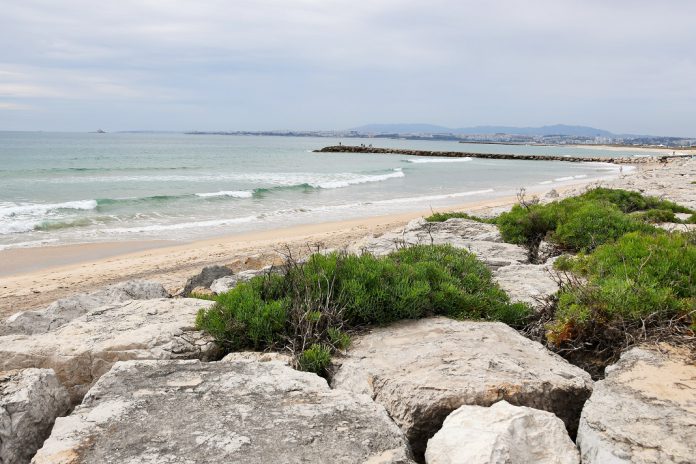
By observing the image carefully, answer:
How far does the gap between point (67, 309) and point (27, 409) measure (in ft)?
11.4

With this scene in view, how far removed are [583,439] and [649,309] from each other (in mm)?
1859

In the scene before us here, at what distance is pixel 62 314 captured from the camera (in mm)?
6297

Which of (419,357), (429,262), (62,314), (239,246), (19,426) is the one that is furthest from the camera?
(239,246)

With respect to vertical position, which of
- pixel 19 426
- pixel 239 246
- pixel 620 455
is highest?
pixel 620 455

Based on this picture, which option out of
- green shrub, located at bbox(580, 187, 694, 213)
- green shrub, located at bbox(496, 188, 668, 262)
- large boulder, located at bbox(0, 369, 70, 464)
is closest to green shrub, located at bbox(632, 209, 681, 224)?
green shrub, located at bbox(496, 188, 668, 262)

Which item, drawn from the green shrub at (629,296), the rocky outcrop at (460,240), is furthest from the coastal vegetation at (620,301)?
the rocky outcrop at (460,240)

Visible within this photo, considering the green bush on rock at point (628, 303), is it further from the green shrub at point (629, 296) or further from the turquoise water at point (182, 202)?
the turquoise water at point (182, 202)

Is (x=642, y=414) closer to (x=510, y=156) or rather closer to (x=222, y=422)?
(x=222, y=422)

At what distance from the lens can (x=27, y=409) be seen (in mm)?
3197

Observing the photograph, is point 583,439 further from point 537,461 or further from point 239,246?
point 239,246

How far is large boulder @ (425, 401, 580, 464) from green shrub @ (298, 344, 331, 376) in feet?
3.84

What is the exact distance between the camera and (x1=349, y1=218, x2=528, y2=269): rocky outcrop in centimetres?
708

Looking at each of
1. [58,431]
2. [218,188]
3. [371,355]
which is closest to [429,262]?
[371,355]

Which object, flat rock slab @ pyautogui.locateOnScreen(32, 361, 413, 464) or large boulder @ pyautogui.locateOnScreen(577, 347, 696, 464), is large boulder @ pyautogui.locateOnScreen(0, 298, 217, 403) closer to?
flat rock slab @ pyautogui.locateOnScreen(32, 361, 413, 464)
